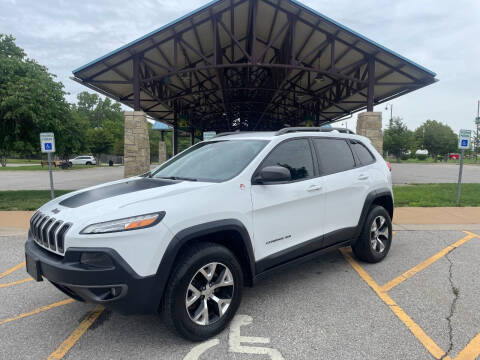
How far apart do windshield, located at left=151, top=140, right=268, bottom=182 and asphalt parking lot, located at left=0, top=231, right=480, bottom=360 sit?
142cm

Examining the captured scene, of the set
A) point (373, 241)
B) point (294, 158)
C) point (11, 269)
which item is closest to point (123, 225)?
point (294, 158)

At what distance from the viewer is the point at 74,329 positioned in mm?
2914

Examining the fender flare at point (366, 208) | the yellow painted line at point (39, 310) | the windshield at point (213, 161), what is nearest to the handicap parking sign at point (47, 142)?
the windshield at point (213, 161)

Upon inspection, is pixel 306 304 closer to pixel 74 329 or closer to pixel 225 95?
pixel 74 329

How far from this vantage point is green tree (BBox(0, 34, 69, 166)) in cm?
927

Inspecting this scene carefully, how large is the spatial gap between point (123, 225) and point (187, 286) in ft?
2.31

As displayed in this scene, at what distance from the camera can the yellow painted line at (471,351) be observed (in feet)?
8.14

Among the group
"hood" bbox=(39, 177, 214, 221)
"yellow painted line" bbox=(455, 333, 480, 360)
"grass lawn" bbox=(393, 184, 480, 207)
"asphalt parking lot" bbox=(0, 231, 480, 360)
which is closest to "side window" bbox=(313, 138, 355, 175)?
"asphalt parking lot" bbox=(0, 231, 480, 360)

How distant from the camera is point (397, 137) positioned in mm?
52875

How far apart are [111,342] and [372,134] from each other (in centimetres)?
1309

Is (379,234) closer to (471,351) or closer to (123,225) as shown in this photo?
(471,351)

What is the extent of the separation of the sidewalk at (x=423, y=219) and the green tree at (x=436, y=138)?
63.9 m

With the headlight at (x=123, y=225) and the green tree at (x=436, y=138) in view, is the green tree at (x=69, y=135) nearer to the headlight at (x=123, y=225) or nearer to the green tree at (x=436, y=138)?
the headlight at (x=123, y=225)

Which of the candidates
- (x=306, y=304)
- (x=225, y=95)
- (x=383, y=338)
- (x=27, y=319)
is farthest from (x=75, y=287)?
(x=225, y=95)
